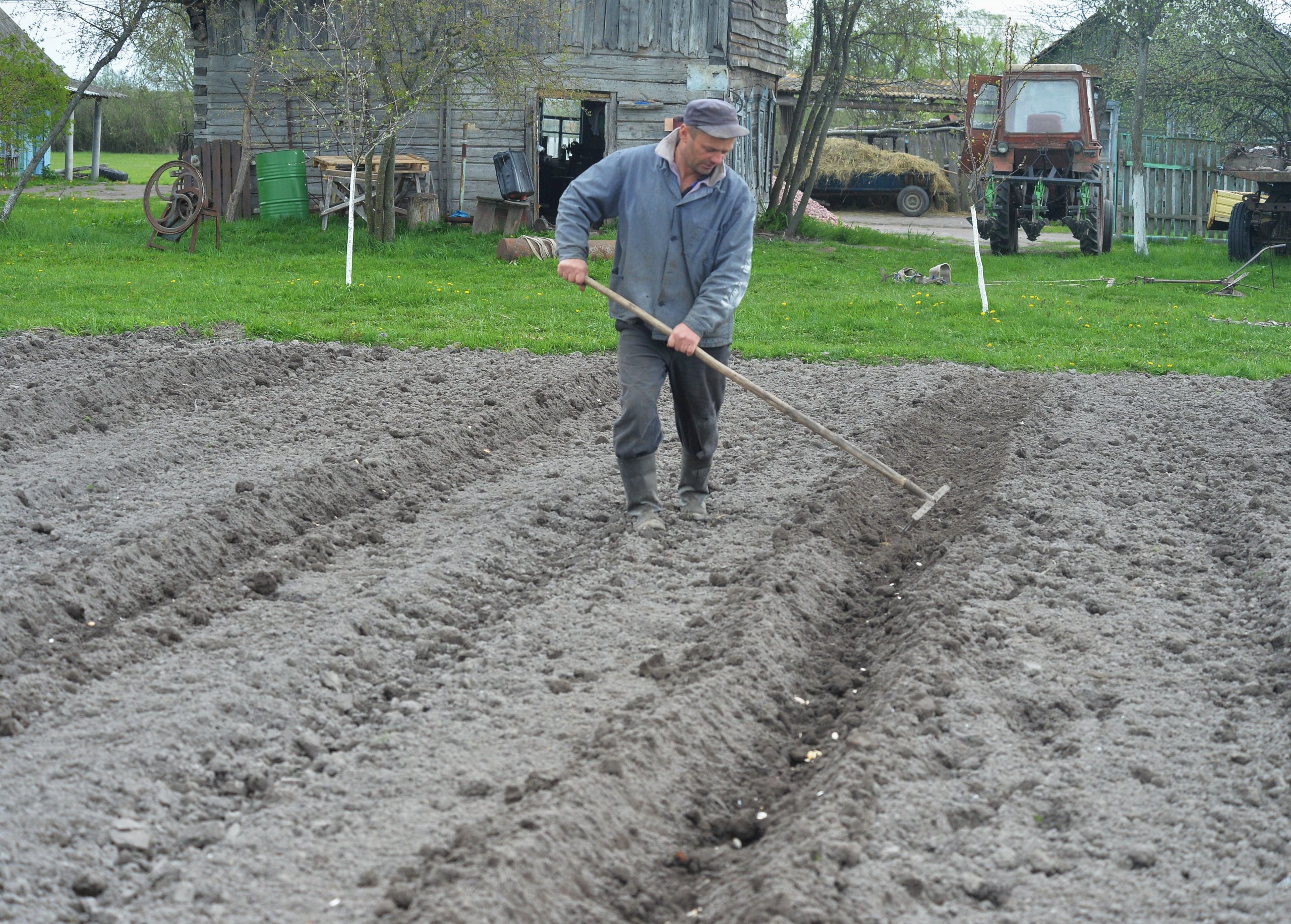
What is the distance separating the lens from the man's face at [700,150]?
16.5 ft

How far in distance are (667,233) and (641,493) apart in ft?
A: 3.85

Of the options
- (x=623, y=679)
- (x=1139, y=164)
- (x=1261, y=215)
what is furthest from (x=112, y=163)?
(x=623, y=679)

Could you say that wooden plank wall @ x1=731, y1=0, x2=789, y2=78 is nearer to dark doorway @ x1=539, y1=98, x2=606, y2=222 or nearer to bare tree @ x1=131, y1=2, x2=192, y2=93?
dark doorway @ x1=539, y1=98, x2=606, y2=222

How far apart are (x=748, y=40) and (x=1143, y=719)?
17448mm

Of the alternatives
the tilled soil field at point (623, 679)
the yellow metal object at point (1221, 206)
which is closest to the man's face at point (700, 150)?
the tilled soil field at point (623, 679)

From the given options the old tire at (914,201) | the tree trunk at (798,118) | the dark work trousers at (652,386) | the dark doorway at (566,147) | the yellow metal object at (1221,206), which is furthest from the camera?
the old tire at (914,201)

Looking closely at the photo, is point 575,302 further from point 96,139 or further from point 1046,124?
point 96,139

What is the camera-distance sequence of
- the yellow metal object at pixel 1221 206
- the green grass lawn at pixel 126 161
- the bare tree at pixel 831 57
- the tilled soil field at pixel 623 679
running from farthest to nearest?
1. the green grass lawn at pixel 126 161
2. the yellow metal object at pixel 1221 206
3. the bare tree at pixel 831 57
4. the tilled soil field at pixel 623 679

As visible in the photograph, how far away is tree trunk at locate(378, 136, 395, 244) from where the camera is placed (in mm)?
16031

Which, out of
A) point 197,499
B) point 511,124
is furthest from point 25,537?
point 511,124

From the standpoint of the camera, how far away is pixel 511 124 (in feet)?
63.0

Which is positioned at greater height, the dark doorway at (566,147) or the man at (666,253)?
the dark doorway at (566,147)

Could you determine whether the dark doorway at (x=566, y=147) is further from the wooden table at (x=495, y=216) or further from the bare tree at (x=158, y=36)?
the bare tree at (x=158, y=36)

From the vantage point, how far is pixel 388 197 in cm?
1639
